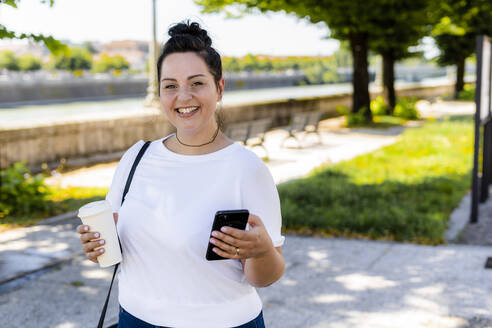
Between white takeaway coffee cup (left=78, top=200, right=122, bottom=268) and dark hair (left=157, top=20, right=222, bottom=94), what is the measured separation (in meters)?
0.57

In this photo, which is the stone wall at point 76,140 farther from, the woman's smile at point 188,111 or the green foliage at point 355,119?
the green foliage at point 355,119

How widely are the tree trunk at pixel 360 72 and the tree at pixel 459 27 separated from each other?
313 centimetres

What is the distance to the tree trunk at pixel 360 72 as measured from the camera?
22.4m

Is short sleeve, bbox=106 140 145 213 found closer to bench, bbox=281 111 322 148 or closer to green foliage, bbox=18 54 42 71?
bench, bbox=281 111 322 148

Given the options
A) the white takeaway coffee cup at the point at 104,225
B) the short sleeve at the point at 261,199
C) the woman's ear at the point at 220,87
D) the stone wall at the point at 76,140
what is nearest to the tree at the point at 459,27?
the stone wall at the point at 76,140

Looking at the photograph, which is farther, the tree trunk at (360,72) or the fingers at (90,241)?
the tree trunk at (360,72)

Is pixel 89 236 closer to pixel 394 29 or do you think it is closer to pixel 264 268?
pixel 264 268

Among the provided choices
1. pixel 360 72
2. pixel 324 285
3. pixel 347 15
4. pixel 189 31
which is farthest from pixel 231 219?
pixel 360 72

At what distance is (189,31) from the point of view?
7.00 feet

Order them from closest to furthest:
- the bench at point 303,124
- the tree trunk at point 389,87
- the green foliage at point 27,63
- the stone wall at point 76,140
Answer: the stone wall at point 76,140 < the bench at point 303,124 < the tree trunk at point 389,87 < the green foliage at point 27,63

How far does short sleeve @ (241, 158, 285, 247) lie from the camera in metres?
1.95

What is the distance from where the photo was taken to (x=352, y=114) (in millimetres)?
22078

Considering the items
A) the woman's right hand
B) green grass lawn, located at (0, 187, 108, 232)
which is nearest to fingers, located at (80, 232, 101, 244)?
the woman's right hand

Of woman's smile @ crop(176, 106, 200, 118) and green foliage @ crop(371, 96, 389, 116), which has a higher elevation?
woman's smile @ crop(176, 106, 200, 118)
